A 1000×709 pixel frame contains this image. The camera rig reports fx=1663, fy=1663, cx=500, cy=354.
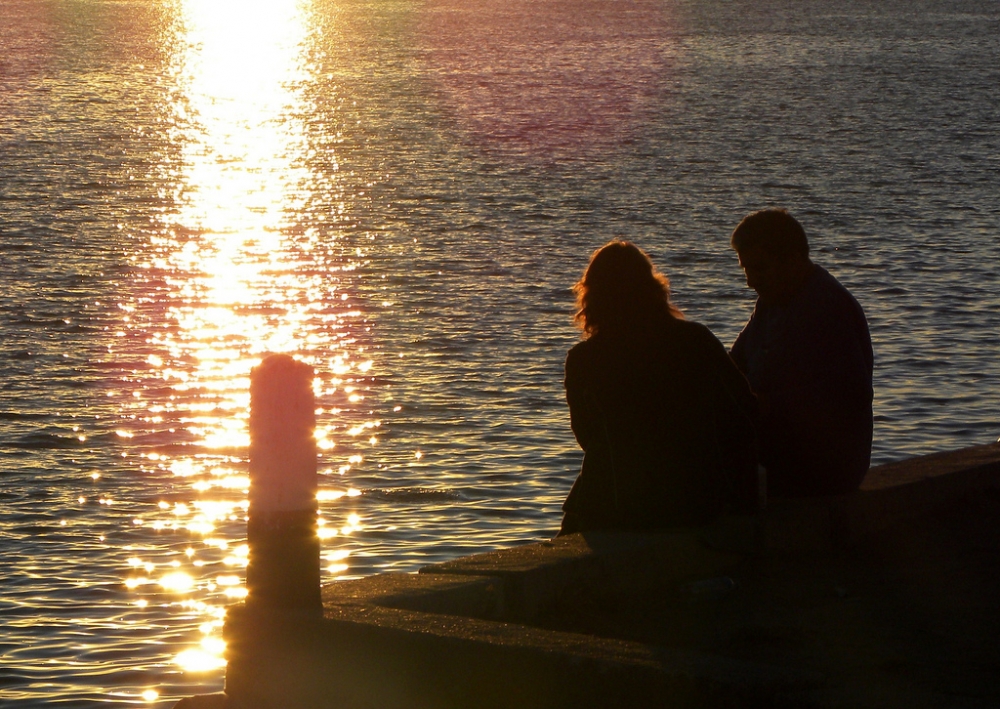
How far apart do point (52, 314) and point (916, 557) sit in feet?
40.9

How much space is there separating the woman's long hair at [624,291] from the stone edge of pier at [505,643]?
0.71 meters

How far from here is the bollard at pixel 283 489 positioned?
171 inches

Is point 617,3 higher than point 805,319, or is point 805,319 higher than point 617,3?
point 617,3

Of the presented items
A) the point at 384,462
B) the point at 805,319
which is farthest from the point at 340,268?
the point at 805,319

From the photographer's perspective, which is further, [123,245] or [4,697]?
[123,245]

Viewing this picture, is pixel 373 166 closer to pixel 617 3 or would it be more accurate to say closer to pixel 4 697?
pixel 4 697

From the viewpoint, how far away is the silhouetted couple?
5.51m

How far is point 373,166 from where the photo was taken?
102 feet

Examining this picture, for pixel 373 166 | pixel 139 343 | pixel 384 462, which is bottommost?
pixel 384 462

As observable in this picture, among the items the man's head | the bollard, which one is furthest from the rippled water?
the man's head

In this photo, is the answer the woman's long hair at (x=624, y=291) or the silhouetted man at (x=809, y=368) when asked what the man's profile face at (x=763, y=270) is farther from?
the woman's long hair at (x=624, y=291)

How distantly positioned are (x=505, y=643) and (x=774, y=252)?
241cm

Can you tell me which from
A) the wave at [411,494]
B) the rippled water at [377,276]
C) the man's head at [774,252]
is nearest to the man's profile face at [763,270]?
the man's head at [774,252]

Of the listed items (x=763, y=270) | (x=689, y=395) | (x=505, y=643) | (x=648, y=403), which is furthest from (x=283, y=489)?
(x=763, y=270)
